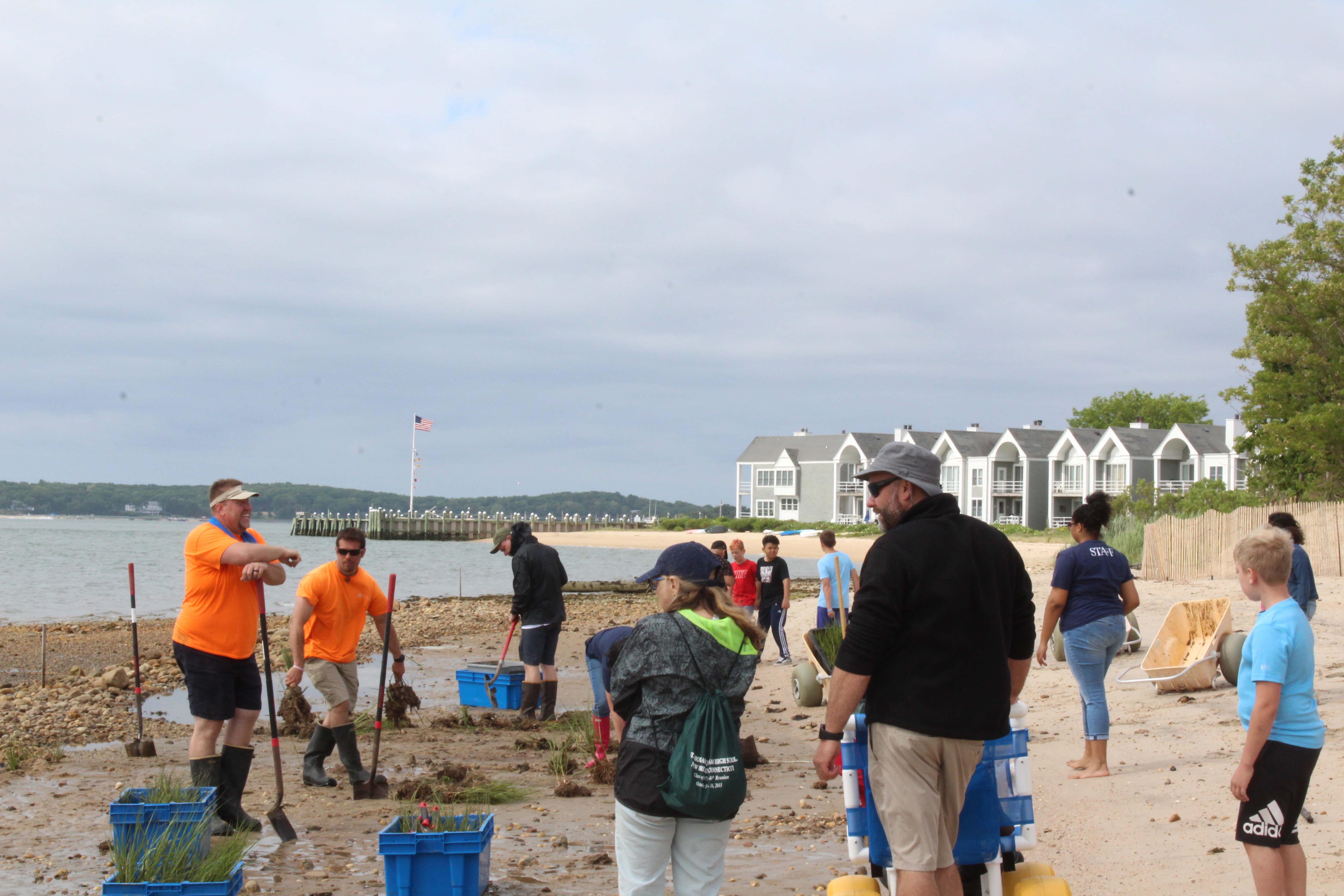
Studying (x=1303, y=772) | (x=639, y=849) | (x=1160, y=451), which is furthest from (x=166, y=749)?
(x=1160, y=451)

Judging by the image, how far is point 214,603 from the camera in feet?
20.5

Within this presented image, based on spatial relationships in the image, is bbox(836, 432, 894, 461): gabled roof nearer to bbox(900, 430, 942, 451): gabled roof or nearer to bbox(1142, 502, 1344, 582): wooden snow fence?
bbox(900, 430, 942, 451): gabled roof

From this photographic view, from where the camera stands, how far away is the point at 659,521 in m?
105

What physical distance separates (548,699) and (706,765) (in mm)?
7477

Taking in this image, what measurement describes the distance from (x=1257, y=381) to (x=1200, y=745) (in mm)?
23302

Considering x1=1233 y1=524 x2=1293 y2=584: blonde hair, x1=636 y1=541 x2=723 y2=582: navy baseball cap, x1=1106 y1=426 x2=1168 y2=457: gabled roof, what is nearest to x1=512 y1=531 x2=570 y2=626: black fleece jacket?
x1=636 y1=541 x2=723 y2=582: navy baseball cap

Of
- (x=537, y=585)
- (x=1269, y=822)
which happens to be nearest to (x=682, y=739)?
(x=1269, y=822)

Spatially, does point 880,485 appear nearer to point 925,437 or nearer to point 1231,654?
point 1231,654

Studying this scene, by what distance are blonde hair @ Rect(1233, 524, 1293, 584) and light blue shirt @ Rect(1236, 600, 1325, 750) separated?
105mm

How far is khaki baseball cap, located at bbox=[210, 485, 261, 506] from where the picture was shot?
647cm

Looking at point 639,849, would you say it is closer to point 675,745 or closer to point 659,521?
point 675,745

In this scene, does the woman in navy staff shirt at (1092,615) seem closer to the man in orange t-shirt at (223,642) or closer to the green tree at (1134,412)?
the man in orange t-shirt at (223,642)

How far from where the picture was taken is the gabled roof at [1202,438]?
62.5 metres

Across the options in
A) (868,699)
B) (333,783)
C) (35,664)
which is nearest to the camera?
(868,699)
